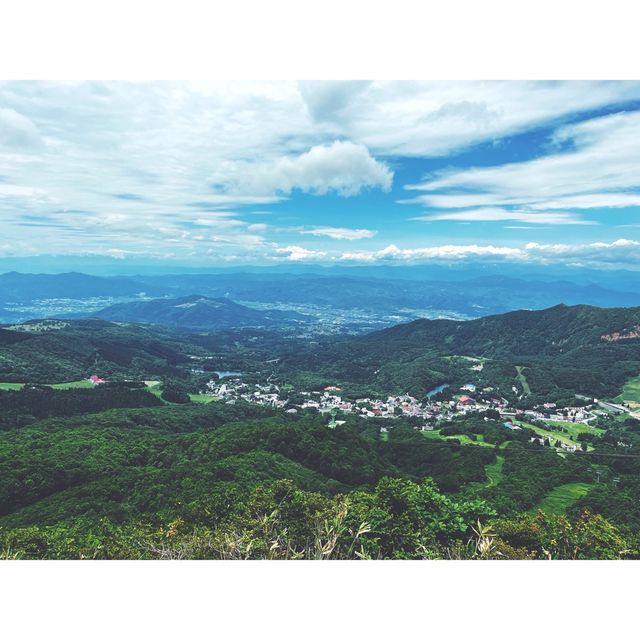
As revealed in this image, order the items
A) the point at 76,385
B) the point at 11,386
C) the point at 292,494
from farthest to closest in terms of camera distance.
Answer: the point at 76,385 → the point at 11,386 → the point at 292,494

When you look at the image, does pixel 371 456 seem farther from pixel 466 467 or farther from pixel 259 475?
pixel 259 475

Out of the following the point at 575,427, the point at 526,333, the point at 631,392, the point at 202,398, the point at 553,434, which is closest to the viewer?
the point at 553,434

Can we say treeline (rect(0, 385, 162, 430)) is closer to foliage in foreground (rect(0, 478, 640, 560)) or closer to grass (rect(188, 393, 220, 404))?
grass (rect(188, 393, 220, 404))

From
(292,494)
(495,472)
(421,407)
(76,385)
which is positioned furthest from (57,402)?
(421,407)

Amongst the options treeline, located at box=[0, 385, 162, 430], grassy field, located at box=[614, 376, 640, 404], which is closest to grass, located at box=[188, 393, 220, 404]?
treeline, located at box=[0, 385, 162, 430]

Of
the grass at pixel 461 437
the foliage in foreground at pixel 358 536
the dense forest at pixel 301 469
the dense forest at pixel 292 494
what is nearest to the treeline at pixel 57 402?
the dense forest at pixel 301 469

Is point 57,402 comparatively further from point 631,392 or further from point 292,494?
point 631,392
